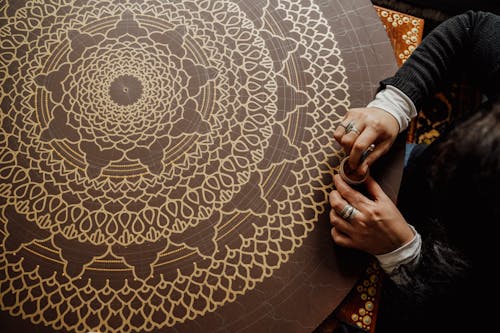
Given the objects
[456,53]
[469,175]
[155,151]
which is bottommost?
[469,175]

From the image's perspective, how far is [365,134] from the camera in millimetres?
717

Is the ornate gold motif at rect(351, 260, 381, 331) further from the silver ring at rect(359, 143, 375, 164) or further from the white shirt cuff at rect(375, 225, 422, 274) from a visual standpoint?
the silver ring at rect(359, 143, 375, 164)

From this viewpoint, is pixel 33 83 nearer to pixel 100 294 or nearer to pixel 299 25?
pixel 100 294

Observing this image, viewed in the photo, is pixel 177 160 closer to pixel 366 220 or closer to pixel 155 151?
pixel 155 151

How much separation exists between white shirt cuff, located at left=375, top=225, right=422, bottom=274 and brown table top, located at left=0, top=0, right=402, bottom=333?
5cm

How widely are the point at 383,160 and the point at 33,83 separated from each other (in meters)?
0.76

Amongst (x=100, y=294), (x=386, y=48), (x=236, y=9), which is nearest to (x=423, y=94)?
(x=386, y=48)

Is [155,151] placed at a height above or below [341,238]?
above

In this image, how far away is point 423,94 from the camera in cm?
82

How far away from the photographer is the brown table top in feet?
2.18

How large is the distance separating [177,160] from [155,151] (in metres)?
0.05

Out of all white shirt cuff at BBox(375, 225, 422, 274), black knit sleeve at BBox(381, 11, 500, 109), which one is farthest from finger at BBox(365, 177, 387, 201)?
black knit sleeve at BBox(381, 11, 500, 109)

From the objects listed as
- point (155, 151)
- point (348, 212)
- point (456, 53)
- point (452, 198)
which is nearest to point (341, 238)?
point (348, 212)

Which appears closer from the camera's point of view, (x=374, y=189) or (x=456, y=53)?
Result: (x=374, y=189)
